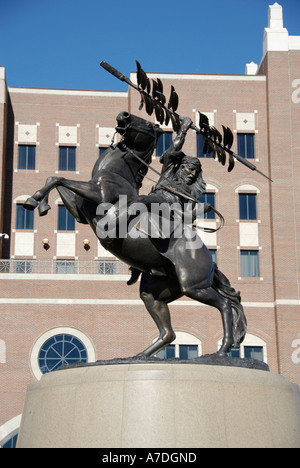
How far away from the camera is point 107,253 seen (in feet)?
144

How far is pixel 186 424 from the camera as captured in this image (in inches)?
351

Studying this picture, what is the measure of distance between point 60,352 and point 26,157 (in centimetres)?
1379

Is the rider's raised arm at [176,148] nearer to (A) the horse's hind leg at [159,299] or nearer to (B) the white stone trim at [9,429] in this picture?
(A) the horse's hind leg at [159,299]

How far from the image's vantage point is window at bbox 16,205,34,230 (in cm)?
4469

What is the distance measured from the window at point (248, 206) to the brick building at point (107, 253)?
67 mm

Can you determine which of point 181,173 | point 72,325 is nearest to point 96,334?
point 72,325

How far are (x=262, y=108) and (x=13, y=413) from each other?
74.7ft

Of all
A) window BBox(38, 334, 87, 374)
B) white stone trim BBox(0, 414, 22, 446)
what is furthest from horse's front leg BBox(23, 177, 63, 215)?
white stone trim BBox(0, 414, 22, 446)

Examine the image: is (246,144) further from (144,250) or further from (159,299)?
(144,250)

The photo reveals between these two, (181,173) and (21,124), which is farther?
(21,124)

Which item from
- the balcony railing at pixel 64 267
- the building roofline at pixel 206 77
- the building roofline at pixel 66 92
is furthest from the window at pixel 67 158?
the balcony railing at pixel 64 267

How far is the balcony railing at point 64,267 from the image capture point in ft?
134
